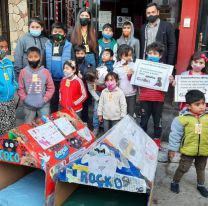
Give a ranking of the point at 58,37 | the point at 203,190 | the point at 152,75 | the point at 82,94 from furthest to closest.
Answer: the point at 58,37
the point at 82,94
the point at 152,75
the point at 203,190

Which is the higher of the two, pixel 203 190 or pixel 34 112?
pixel 34 112

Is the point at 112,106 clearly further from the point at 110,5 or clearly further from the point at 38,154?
the point at 110,5

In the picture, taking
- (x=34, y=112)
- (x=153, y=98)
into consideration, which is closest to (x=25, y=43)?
(x=34, y=112)

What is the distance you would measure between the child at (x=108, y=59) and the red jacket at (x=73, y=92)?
0.44 metres

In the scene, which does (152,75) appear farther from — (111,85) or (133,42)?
(133,42)

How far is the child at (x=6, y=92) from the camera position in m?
4.10

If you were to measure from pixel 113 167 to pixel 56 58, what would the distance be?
2.43 m

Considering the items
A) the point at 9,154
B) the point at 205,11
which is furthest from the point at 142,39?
the point at 9,154

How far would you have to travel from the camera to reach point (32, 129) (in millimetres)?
3168

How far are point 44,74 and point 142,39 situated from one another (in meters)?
1.68

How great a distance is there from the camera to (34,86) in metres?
4.27

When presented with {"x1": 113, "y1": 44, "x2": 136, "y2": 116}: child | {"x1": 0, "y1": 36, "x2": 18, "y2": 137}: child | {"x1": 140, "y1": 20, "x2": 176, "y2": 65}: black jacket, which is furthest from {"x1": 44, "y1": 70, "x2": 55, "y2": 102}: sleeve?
{"x1": 140, "y1": 20, "x2": 176, "y2": 65}: black jacket

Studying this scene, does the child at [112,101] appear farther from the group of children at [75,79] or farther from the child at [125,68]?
the child at [125,68]

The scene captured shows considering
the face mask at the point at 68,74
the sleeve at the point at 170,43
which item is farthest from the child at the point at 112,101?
the sleeve at the point at 170,43
